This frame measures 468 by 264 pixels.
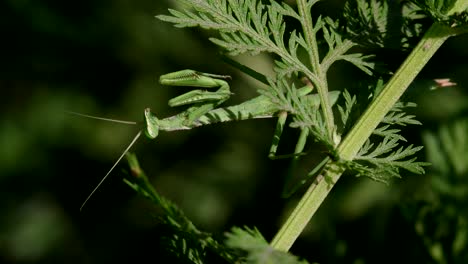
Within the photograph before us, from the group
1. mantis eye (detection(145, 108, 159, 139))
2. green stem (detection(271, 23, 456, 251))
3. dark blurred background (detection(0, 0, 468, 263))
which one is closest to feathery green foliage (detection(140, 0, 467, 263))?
green stem (detection(271, 23, 456, 251))

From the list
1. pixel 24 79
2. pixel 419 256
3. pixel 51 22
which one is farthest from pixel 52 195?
pixel 419 256

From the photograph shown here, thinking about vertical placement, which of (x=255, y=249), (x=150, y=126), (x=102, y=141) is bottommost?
(x=102, y=141)

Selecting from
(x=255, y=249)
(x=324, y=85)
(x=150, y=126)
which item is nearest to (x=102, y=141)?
(x=150, y=126)

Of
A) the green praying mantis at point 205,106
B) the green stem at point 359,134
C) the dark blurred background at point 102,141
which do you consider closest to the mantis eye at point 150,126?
the green praying mantis at point 205,106

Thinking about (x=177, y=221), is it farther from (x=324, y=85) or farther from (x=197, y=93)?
(x=197, y=93)

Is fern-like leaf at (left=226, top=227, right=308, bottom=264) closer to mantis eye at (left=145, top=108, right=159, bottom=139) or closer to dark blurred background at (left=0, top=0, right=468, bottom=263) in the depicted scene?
mantis eye at (left=145, top=108, right=159, bottom=139)

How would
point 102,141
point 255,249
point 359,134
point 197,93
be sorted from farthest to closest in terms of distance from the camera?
point 102,141, point 197,93, point 359,134, point 255,249
